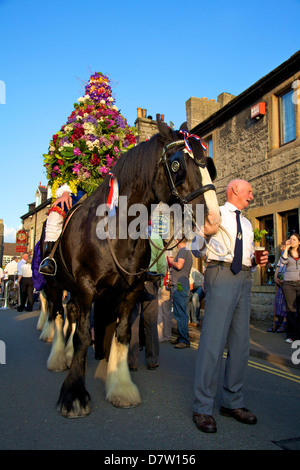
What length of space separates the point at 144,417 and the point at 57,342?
2345 mm

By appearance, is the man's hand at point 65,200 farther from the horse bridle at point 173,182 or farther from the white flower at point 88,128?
the horse bridle at point 173,182

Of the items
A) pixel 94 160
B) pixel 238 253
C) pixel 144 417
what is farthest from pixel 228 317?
pixel 94 160

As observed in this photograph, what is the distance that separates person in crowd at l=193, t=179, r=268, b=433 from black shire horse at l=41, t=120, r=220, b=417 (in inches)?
18.3

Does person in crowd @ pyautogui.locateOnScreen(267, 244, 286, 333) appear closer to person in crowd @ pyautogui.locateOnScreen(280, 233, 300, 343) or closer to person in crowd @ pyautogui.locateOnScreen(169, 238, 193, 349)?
person in crowd @ pyautogui.locateOnScreen(280, 233, 300, 343)

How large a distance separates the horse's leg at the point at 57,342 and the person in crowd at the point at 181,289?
265cm

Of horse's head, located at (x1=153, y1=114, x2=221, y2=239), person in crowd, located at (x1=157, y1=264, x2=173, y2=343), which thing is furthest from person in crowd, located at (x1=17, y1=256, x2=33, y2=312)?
horse's head, located at (x1=153, y1=114, x2=221, y2=239)

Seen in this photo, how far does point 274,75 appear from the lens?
11.2 m

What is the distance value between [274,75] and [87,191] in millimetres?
8336

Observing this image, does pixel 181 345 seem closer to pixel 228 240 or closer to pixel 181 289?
pixel 181 289

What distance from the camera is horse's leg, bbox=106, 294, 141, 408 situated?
3.57 m

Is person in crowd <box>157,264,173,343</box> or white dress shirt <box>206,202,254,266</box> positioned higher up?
white dress shirt <box>206,202,254,266</box>

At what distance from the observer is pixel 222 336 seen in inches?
125

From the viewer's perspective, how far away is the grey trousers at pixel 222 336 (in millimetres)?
3102

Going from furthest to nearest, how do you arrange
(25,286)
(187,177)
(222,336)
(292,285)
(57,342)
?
(25,286) → (292,285) → (57,342) → (222,336) → (187,177)
